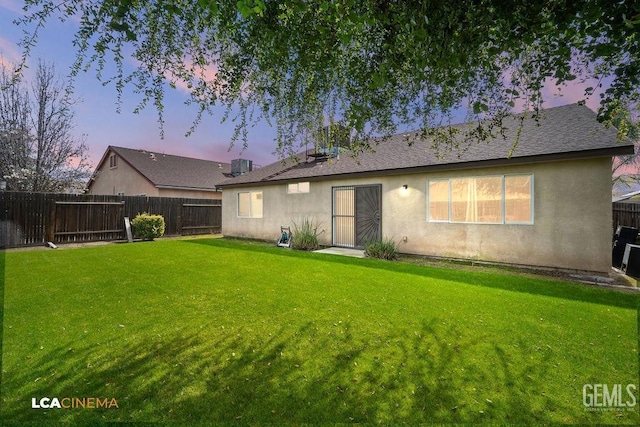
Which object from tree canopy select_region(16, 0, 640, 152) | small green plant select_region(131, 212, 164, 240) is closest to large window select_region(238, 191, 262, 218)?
small green plant select_region(131, 212, 164, 240)

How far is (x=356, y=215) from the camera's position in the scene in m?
10.8

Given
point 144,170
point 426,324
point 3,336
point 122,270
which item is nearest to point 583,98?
point 426,324

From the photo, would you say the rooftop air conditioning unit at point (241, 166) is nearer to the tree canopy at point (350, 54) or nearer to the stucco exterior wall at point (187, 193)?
the stucco exterior wall at point (187, 193)

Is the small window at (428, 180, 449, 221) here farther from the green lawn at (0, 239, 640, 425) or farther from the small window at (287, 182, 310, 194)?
the small window at (287, 182, 310, 194)

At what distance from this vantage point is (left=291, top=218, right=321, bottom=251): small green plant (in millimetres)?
11008

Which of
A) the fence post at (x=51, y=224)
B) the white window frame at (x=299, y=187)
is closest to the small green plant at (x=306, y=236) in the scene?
the white window frame at (x=299, y=187)

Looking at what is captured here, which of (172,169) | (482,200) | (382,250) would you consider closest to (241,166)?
(172,169)

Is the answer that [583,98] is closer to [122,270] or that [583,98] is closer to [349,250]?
[349,250]

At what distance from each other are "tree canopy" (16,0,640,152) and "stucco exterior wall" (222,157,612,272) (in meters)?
4.49

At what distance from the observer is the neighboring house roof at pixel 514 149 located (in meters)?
6.66

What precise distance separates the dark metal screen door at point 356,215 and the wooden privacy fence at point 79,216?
379 inches

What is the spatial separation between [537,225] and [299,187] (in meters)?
8.05

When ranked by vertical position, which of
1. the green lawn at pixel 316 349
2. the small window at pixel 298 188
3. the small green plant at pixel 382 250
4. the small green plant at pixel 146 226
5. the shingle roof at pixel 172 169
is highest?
the shingle roof at pixel 172 169

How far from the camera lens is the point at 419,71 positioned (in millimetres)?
2512
